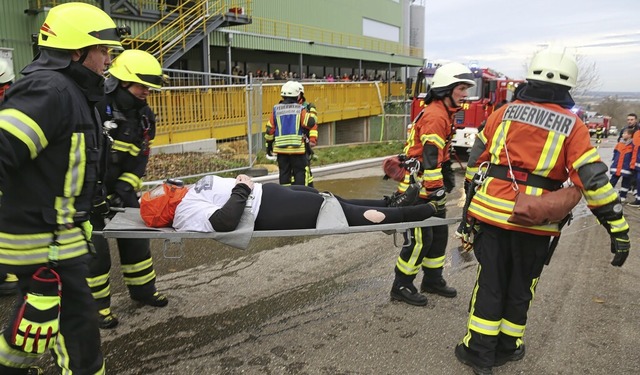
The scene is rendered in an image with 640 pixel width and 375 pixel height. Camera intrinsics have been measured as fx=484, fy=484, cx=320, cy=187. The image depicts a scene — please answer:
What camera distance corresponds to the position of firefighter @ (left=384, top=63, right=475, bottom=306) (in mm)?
3828

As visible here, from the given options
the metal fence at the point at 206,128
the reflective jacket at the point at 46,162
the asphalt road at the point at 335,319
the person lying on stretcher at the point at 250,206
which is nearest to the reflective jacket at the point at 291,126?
the asphalt road at the point at 335,319

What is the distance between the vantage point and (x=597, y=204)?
2.73 meters

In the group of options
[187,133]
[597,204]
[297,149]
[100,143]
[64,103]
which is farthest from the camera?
[187,133]

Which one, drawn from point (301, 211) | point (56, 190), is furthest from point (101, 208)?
point (301, 211)

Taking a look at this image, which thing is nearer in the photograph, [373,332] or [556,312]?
[373,332]

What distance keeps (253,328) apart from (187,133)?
6.97 metres

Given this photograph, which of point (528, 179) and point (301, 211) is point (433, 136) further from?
point (301, 211)

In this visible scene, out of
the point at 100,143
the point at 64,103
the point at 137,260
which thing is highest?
the point at 64,103

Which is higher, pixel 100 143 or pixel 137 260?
pixel 100 143

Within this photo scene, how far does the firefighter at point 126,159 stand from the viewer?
3.52m

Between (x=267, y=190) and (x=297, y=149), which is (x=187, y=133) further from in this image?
(x=267, y=190)

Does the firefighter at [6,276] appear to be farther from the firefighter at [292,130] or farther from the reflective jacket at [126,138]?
the firefighter at [292,130]

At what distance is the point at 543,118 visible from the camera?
2834 millimetres

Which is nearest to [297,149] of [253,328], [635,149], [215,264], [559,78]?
[215,264]
